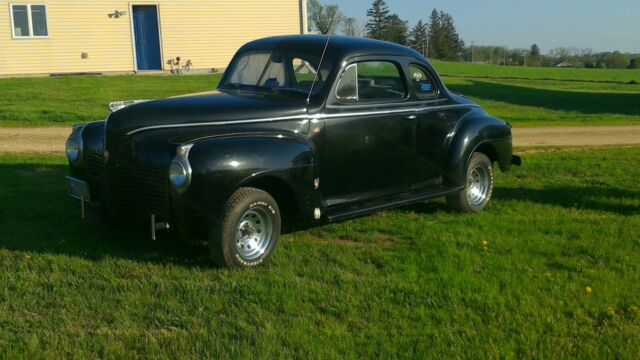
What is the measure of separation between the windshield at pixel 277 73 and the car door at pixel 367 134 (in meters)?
0.25

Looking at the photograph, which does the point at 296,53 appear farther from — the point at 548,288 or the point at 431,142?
the point at 548,288

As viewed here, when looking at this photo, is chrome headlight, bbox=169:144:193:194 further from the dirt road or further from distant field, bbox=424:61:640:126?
distant field, bbox=424:61:640:126

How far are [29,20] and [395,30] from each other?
56.1 m

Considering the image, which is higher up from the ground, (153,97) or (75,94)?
(75,94)

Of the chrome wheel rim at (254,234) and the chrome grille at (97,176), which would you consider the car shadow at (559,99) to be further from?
the chrome grille at (97,176)

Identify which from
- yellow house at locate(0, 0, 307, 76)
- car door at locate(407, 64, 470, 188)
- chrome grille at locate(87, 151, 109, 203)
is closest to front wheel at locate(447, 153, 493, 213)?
car door at locate(407, 64, 470, 188)

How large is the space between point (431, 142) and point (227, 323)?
3230 mm

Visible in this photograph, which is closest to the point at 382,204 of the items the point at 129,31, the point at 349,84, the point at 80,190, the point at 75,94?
the point at 349,84

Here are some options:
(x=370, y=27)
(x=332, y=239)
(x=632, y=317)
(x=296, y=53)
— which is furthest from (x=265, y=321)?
(x=370, y=27)

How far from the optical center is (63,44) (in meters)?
24.3

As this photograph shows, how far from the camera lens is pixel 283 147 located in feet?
17.0

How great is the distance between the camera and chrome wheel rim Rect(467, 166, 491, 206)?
739 centimetres

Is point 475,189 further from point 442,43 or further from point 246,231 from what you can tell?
point 442,43

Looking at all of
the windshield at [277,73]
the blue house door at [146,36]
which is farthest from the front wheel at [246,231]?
the blue house door at [146,36]
